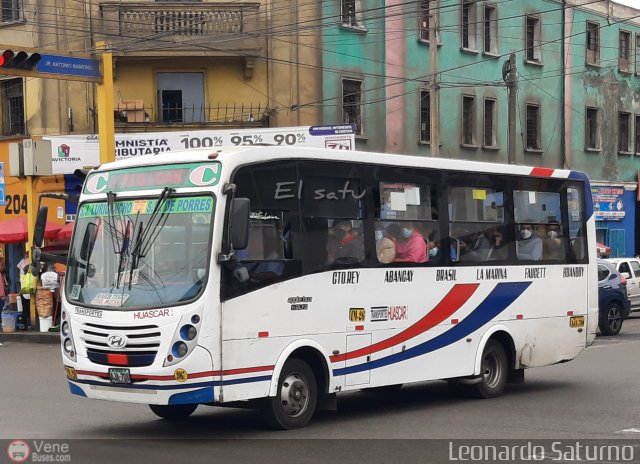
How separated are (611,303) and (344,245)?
48.8 feet

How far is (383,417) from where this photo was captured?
12.5 m

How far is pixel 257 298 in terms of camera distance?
11.0 metres

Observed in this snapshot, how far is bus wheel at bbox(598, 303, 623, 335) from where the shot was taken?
82.7ft

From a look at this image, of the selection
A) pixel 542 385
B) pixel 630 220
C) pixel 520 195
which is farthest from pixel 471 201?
pixel 630 220

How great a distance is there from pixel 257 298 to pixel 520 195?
17.4 ft

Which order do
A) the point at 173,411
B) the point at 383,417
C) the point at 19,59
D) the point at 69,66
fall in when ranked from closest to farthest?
the point at 173,411 < the point at 383,417 < the point at 19,59 < the point at 69,66

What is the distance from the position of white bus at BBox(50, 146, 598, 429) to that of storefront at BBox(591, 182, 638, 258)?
2911cm

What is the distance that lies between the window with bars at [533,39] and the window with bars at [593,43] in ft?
12.3

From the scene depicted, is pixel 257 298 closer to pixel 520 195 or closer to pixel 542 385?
pixel 520 195

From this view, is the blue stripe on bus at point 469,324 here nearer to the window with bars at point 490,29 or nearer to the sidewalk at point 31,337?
the sidewalk at point 31,337

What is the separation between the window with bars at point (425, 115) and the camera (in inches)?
1328

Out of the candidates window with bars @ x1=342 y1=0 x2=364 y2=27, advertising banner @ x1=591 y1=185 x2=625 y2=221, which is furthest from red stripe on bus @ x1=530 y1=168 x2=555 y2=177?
advertising banner @ x1=591 y1=185 x2=625 y2=221

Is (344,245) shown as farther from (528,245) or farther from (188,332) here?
(528,245)

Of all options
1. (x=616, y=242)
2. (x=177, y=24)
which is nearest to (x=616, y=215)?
(x=616, y=242)
